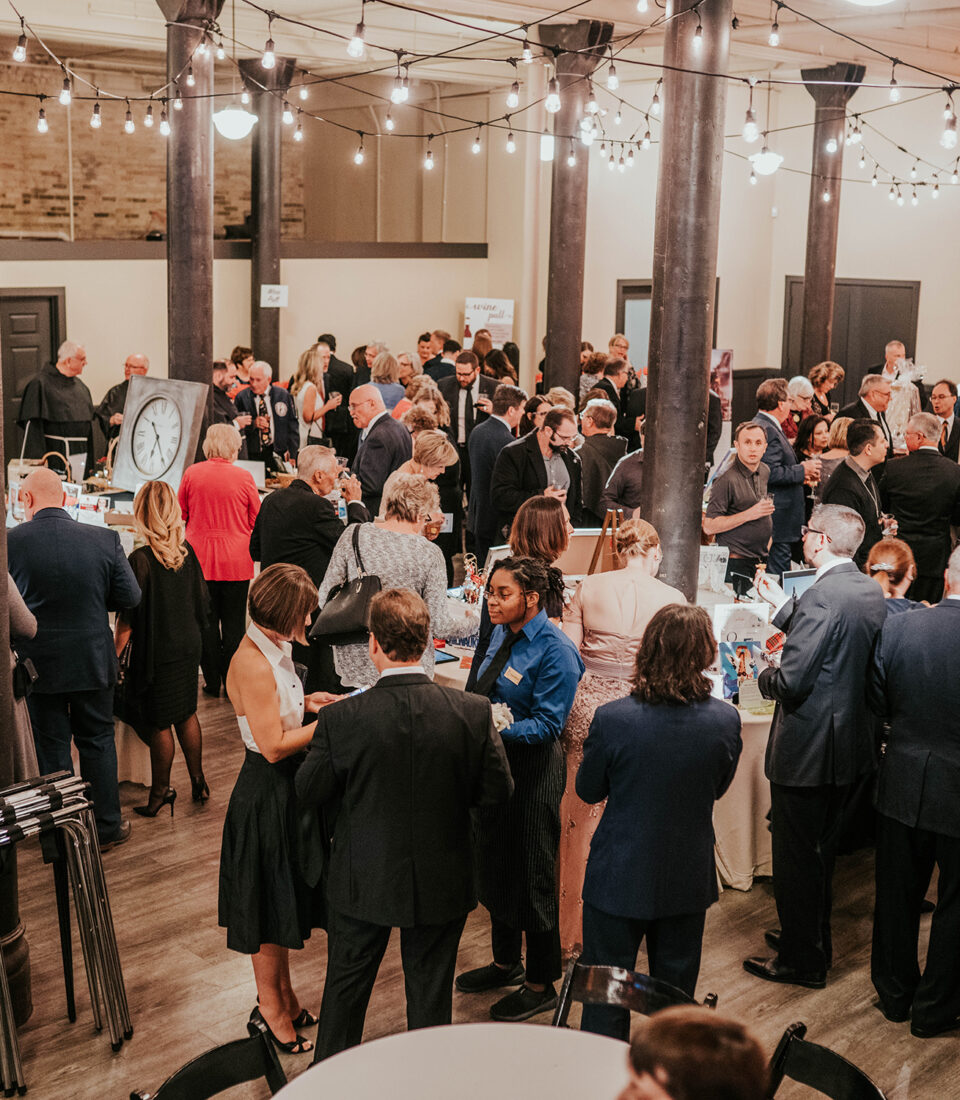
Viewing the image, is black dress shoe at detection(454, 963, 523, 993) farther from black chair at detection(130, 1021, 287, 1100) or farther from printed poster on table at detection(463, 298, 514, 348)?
printed poster on table at detection(463, 298, 514, 348)

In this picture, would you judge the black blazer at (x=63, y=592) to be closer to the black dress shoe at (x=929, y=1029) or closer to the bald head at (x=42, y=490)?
the bald head at (x=42, y=490)

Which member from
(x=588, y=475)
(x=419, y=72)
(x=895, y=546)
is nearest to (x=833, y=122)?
(x=419, y=72)

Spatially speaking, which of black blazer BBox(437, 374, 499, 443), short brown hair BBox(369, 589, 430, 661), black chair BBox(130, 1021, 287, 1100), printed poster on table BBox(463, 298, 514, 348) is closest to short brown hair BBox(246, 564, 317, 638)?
short brown hair BBox(369, 589, 430, 661)

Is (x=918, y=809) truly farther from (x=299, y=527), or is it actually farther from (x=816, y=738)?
(x=299, y=527)

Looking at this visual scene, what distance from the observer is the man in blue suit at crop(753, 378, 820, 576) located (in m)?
6.87

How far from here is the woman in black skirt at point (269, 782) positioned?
3.28 metres

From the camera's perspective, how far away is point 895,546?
442 centimetres

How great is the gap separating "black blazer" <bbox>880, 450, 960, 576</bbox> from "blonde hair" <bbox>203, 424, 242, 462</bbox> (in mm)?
3510

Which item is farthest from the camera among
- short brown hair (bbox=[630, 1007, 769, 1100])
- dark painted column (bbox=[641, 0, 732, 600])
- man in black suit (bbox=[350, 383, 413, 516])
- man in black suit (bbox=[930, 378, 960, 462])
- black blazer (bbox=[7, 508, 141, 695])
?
man in black suit (bbox=[930, 378, 960, 462])

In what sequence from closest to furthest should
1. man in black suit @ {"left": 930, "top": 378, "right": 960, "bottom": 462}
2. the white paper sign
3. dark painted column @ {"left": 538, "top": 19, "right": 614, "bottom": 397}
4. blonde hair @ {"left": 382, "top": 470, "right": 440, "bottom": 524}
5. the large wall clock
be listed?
blonde hair @ {"left": 382, "top": 470, "right": 440, "bottom": 524} → the large wall clock → man in black suit @ {"left": 930, "top": 378, "right": 960, "bottom": 462} → dark painted column @ {"left": 538, "top": 19, "right": 614, "bottom": 397} → the white paper sign

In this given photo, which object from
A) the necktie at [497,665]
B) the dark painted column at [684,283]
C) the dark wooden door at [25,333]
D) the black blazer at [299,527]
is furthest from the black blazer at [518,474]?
the dark wooden door at [25,333]

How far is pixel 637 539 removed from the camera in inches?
161

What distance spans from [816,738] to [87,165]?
40.4 ft

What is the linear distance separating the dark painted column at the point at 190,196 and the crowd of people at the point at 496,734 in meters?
2.85
